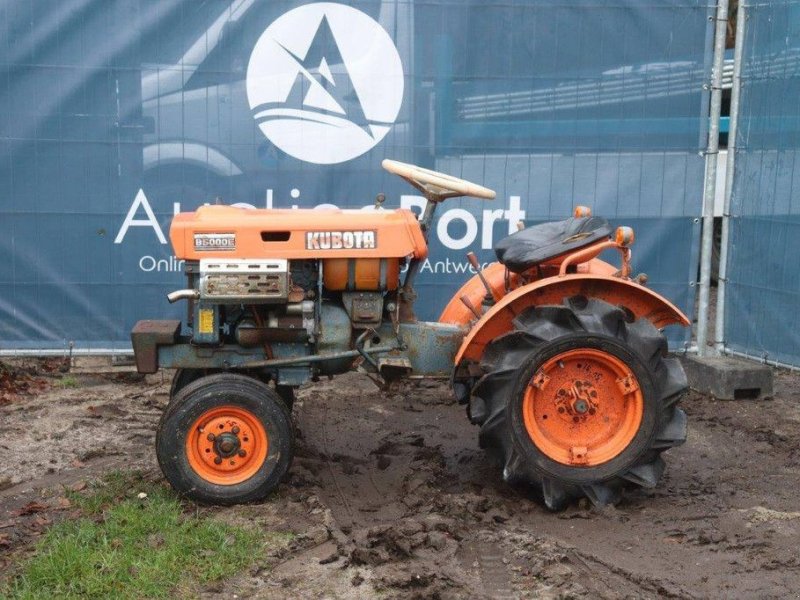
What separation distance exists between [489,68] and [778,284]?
2.51 metres

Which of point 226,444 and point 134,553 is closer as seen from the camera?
point 134,553

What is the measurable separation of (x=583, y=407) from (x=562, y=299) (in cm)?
54

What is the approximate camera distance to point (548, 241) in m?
5.30

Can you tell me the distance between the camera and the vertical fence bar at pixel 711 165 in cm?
740

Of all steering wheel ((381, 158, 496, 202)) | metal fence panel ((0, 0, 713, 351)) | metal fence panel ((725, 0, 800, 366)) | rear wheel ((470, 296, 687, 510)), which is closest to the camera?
rear wheel ((470, 296, 687, 510))

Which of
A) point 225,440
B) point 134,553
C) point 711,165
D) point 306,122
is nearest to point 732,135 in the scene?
point 711,165

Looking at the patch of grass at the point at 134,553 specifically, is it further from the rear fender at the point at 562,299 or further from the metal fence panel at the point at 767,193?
the metal fence panel at the point at 767,193

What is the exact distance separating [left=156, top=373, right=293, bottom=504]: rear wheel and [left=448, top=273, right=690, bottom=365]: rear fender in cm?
96

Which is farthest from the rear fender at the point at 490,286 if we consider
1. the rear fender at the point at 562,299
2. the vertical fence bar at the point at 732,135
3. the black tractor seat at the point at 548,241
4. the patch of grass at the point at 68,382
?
the patch of grass at the point at 68,382

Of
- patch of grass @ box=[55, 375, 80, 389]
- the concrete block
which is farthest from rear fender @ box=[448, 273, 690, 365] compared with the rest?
patch of grass @ box=[55, 375, 80, 389]

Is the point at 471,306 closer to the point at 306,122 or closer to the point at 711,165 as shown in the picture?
the point at 306,122

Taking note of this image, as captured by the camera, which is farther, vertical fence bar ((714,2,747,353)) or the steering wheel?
vertical fence bar ((714,2,747,353))

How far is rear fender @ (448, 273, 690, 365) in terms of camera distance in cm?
498

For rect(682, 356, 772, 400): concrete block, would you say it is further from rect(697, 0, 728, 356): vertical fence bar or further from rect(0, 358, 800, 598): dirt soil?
rect(697, 0, 728, 356): vertical fence bar
